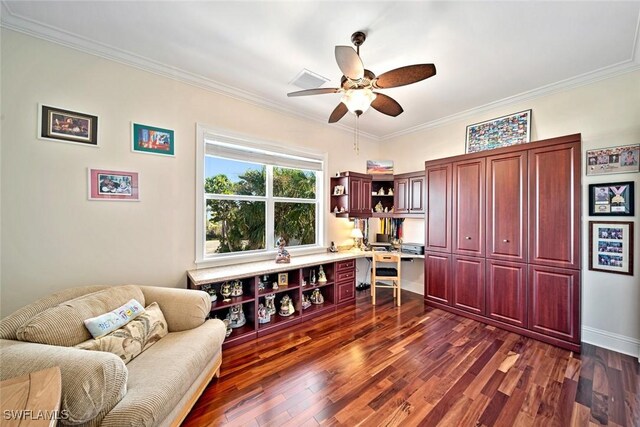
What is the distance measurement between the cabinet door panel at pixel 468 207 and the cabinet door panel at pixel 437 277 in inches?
10.5

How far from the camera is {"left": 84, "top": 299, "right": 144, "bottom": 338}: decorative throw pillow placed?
1.54 meters

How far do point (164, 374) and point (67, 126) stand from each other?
2201 millimetres

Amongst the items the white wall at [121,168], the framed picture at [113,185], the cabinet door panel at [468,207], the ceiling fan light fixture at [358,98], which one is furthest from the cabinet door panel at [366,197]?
the framed picture at [113,185]

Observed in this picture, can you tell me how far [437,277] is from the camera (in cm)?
346

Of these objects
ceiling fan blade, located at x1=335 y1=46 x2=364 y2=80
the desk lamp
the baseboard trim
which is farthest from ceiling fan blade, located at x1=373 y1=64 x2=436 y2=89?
the baseboard trim

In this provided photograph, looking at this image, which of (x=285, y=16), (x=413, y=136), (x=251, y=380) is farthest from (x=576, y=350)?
(x=285, y=16)

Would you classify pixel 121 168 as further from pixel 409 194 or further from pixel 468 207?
pixel 468 207

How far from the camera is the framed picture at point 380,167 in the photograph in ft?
14.7

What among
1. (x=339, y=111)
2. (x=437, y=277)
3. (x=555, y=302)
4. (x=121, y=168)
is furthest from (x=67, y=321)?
(x=555, y=302)

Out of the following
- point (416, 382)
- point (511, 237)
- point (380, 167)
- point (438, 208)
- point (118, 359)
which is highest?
point (380, 167)

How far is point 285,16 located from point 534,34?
2089 millimetres

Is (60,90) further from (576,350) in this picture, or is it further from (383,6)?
(576,350)

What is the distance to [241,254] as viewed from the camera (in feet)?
10.0

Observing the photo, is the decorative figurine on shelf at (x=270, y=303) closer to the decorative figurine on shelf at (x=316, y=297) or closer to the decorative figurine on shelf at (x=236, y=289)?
the decorative figurine on shelf at (x=236, y=289)
